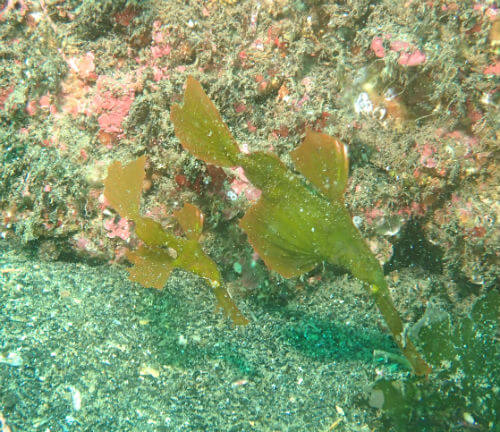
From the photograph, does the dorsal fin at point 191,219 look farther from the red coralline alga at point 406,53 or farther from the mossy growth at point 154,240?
the red coralline alga at point 406,53

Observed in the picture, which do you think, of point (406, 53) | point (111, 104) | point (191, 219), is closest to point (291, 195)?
point (191, 219)

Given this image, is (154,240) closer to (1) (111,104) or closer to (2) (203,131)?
(2) (203,131)

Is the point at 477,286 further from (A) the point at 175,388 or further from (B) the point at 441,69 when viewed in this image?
(A) the point at 175,388

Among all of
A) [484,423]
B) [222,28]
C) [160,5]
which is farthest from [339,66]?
[484,423]

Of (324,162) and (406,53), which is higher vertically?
(406,53)

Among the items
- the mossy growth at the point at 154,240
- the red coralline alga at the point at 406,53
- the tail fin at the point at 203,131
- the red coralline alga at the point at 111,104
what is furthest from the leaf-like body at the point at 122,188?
the red coralline alga at the point at 406,53

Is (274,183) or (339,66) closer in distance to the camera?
(274,183)
